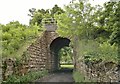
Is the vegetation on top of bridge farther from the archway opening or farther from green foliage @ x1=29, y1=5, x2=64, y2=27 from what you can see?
green foliage @ x1=29, y1=5, x2=64, y2=27

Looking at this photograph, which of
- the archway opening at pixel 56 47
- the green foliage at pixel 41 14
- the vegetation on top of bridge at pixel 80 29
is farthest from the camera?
the green foliage at pixel 41 14

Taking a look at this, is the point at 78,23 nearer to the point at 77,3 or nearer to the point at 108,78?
the point at 77,3

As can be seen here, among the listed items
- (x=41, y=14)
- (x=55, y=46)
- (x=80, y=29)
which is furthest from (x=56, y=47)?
(x=80, y=29)

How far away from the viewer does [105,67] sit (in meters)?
8.92

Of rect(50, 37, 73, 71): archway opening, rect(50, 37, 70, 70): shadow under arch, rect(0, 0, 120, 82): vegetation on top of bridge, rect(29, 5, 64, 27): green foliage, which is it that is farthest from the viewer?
rect(29, 5, 64, 27): green foliage

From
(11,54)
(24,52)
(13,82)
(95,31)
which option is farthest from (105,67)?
(95,31)

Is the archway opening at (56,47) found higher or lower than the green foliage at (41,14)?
lower

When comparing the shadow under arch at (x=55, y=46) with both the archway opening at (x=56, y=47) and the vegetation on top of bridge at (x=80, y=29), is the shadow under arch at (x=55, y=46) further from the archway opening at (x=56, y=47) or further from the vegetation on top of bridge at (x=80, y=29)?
the vegetation on top of bridge at (x=80, y=29)

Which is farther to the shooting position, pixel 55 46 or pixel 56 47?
pixel 56 47

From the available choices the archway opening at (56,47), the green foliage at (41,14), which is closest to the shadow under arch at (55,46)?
the archway opening at (56,47)

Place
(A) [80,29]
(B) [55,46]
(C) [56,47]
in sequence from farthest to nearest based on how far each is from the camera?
(C) [56,47], (B) [55,46], (A) [80,29]

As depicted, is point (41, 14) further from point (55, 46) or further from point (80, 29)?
point (80, 29)

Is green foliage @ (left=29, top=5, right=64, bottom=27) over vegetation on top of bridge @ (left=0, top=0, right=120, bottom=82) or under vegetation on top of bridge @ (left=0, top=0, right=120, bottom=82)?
over

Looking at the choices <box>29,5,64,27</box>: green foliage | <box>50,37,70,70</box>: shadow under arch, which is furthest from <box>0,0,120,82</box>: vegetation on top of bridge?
<box>29,5,64,27</box>: green foliage
